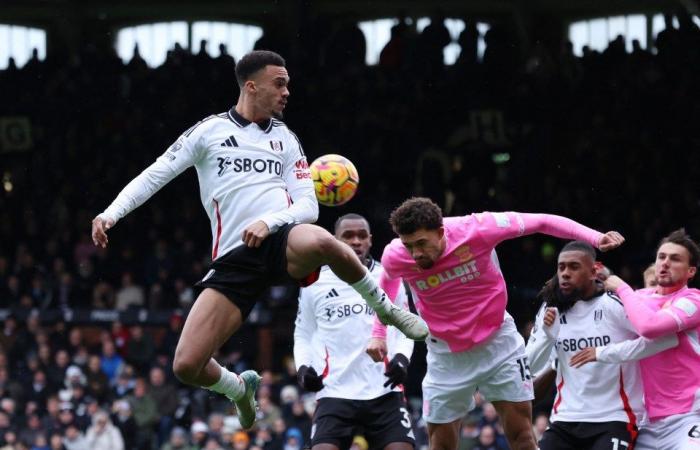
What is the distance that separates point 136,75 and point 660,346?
17.2 metres

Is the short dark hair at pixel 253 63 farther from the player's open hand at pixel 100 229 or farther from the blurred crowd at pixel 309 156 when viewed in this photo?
the blurred crowd at pixel 309 156

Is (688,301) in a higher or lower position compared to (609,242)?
lower

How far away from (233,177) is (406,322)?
1.36m

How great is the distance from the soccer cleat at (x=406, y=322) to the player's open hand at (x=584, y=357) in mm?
1181

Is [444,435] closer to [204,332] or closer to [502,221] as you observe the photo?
[502,221]

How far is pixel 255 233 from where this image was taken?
23.7ft

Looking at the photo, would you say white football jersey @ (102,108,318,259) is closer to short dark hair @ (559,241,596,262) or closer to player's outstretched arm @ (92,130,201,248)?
player's outstretched arm @ (92,130,201,248)

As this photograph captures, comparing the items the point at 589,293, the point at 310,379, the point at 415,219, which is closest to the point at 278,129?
the point at 415,219

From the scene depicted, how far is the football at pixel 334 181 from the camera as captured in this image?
9711mm

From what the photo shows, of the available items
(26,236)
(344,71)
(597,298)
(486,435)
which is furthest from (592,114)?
(597,298)

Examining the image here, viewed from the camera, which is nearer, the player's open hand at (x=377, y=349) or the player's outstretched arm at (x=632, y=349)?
the player's outstretched arm at (x=632, y=349)

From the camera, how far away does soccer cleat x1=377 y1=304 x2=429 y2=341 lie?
24.3ft

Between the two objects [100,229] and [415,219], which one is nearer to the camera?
[100,229]

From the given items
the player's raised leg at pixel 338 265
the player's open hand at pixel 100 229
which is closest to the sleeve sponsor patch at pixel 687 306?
the player's raised leg at pixel 338 265
